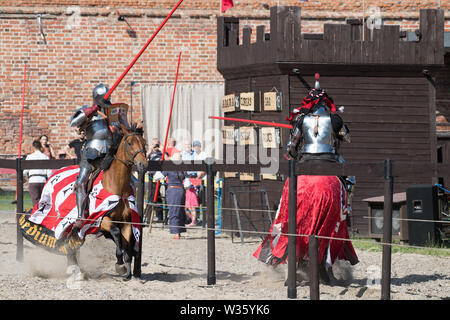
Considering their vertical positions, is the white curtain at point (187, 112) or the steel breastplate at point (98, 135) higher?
the white curtain at point (187, 112)

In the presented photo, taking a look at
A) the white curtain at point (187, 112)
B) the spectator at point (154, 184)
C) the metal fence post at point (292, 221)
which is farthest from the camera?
the white curtain at point (187, 112)

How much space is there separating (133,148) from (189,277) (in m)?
1.70

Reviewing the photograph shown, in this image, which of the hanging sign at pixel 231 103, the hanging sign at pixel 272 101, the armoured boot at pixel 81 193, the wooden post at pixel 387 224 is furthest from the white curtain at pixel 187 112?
the wooden post at pixel 387 224

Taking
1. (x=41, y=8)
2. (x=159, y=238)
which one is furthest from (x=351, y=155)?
(x=41, y=8)

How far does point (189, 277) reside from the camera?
8.68m

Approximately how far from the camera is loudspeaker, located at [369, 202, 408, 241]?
11656 millimetres

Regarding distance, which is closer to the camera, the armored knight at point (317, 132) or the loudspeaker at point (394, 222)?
the armored knight at point (317, 132)

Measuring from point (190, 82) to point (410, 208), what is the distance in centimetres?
1000

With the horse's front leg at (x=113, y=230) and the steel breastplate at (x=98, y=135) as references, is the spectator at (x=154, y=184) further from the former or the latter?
the horse's front leg at (x=113, y=230)

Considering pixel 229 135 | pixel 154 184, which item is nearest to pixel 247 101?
pixel 229 135

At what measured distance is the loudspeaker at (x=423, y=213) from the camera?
36.6 ft

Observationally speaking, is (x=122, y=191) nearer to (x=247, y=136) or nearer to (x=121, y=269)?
(x=121, y=269)

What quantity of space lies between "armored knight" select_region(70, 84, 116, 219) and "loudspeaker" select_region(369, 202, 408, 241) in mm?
4871

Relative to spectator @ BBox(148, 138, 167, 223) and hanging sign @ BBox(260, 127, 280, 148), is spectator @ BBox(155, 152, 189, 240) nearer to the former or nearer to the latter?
spectator @ BBox(148, 138, 167, 223)
